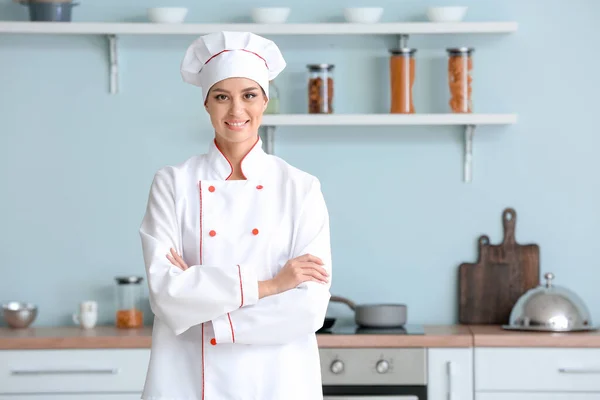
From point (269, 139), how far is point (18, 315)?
1.21m

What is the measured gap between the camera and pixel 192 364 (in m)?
2.03

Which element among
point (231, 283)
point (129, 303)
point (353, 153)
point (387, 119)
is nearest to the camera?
point (231, 283)

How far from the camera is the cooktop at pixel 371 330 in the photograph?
3.58m

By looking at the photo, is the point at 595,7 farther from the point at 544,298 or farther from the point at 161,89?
the point at 161,89

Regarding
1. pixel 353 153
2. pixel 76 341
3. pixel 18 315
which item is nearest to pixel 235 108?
pixel 76 341

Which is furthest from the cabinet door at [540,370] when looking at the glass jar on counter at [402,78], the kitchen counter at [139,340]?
the glass jar on counter at [402,78]

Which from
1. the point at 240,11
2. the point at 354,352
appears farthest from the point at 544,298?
the point at 240,11

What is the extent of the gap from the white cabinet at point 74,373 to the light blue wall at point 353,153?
479 mm

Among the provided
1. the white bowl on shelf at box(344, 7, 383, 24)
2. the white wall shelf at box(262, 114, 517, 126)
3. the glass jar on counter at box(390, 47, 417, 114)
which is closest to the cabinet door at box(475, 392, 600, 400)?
the white wall shelf at box(262, 114, 517, 126)

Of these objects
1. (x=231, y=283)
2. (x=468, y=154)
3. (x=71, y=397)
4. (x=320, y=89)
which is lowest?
(x=71, y=397)

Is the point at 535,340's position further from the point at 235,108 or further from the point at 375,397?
the point at 235,108

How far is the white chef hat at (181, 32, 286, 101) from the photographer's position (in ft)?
6.77

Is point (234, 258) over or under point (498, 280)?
over

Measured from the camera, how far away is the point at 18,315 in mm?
3826
